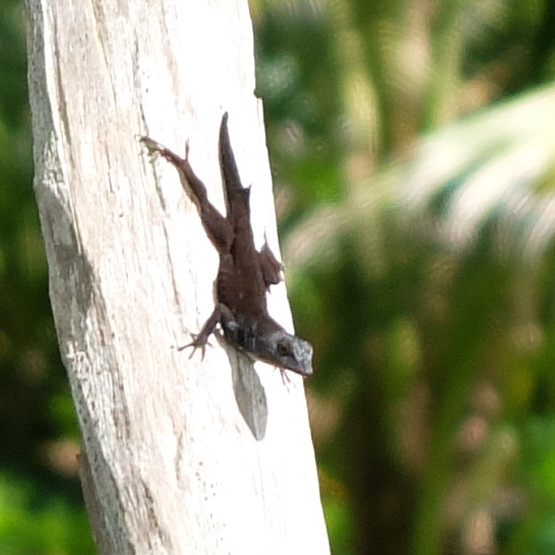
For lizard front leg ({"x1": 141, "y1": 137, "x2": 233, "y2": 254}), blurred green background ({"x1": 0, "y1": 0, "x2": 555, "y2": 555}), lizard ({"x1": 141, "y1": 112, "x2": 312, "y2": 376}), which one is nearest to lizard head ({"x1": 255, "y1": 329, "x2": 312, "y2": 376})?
lizard ({"x1": 141, "y1": 112, "x2": 312, "y2": 376})

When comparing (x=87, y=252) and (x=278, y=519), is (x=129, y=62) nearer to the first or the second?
(x=87, y=252)

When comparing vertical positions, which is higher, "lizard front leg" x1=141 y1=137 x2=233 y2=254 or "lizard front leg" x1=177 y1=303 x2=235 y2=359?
"lizard front leg" x1=141 y1=137 x2=233 y2=254

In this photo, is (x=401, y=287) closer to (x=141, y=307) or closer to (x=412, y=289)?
(x=412, y=289)

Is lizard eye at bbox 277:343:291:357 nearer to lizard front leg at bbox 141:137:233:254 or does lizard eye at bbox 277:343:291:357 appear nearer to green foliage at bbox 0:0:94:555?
lizard front leg at bbox 141:137:233:254

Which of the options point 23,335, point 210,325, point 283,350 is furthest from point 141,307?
point 23,335

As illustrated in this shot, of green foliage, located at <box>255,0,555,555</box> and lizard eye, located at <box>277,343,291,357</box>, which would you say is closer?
lizard eye, located at <box>277,343,291,357</box>

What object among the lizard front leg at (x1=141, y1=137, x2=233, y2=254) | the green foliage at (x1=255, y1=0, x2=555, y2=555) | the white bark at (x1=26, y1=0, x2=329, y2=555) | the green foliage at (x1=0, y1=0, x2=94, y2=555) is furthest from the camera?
the green foliage at (x1=0, y1=0, x2=94, y2=555)

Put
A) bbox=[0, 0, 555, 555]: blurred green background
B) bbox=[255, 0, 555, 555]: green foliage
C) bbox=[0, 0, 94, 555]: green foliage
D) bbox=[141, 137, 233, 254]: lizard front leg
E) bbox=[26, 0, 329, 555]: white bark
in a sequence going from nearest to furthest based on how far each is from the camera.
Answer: bbox=[26, 0, 329, 555]: white bark, bbox=[141, 137, 233, 254]: lizard front leg, bbox=[0, 0, 555, 555]: blurred green background, bbox=[255, 0, 555, 555]: green foliage, bbox=[0, 0, 94, 555]: green foliage
